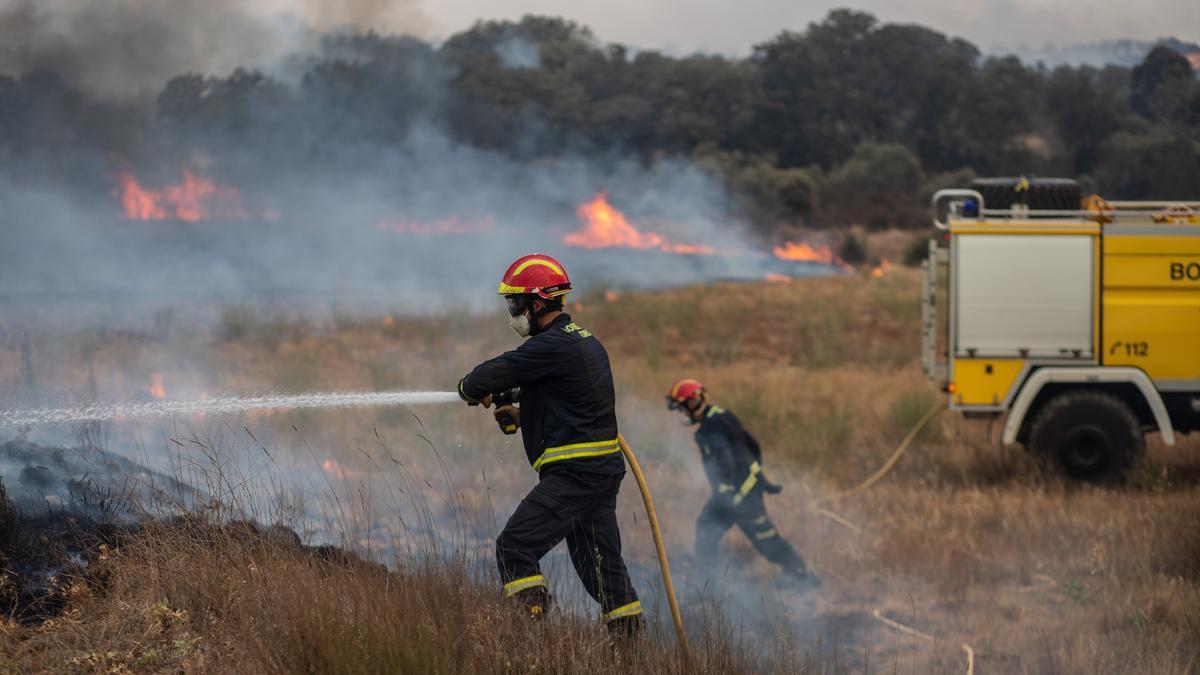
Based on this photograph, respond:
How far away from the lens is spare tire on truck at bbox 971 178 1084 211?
11.5m

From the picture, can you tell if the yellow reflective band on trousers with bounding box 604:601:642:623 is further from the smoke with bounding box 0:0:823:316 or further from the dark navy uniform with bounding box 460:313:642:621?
the smoke with bounding box 0:0:823:316

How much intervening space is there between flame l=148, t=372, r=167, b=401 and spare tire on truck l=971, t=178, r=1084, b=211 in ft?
25.9

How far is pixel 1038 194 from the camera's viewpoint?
11.6 metres

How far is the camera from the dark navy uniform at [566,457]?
17.3 feet

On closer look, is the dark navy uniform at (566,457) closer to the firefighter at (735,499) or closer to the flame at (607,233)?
the firefighter at (735,499)

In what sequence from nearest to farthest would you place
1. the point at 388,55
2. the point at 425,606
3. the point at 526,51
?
1. the point at 425,606
2. the point at 388,55
3. the point at 526,51

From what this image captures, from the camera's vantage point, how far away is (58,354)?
11.1m

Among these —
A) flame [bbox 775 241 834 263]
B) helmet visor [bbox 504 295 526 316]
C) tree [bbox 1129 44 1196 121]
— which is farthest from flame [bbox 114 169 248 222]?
flame [bbox 775 241 834 263]

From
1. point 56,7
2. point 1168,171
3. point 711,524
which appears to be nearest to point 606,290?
point 1168,171

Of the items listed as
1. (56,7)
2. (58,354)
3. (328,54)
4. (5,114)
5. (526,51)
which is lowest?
(58,354)

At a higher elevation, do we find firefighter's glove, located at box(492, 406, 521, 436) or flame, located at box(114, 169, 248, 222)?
flame, located at box(114, 169, 248, 222)

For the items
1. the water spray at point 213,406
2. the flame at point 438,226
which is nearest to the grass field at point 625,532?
the water spray at point 213,406

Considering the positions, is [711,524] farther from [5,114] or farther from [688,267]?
[688,267]

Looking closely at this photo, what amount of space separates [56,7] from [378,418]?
7.99m
